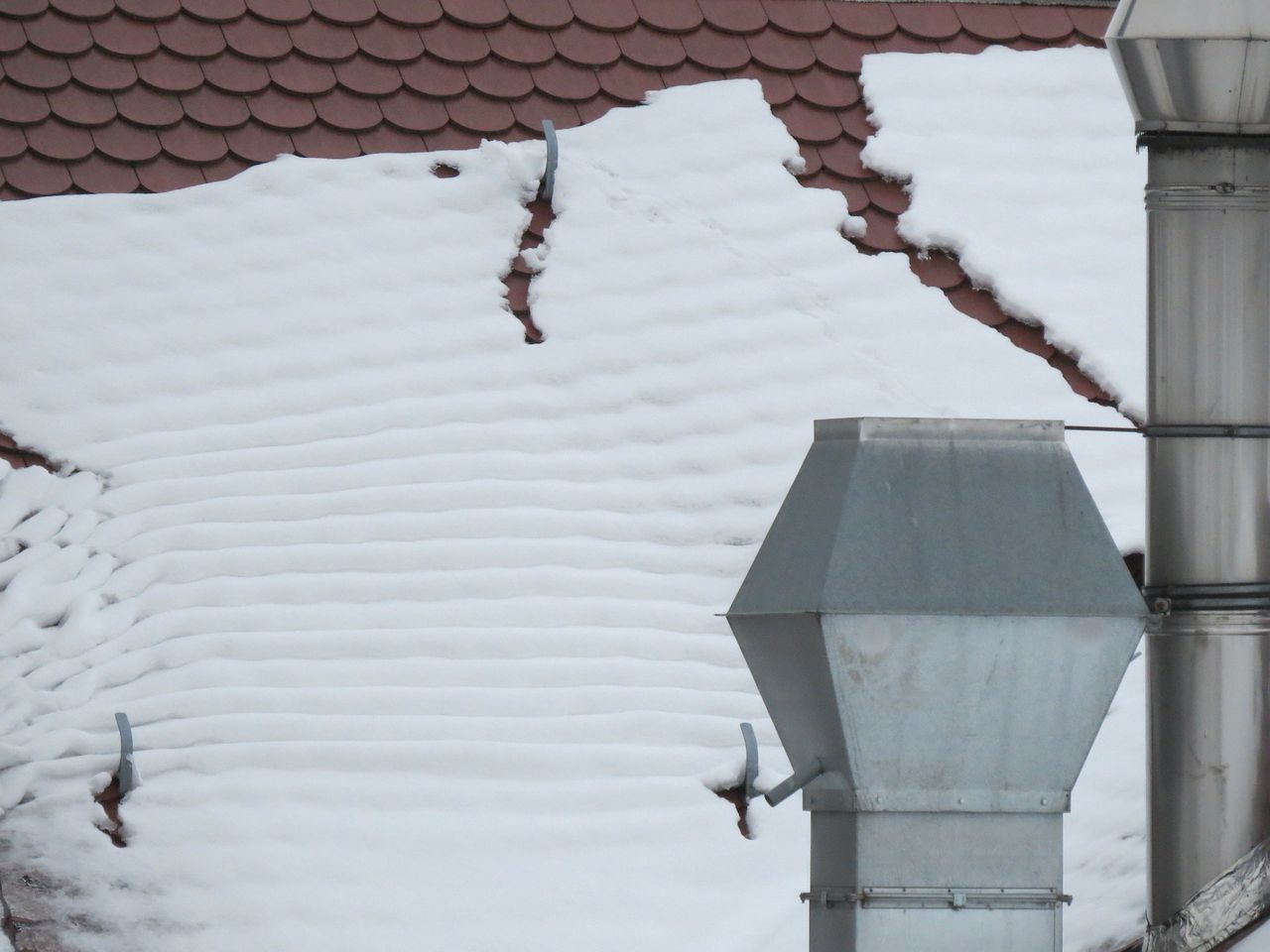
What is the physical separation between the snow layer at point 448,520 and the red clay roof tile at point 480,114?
0.19 meters

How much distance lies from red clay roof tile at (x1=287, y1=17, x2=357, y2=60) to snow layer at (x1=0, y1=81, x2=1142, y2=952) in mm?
462

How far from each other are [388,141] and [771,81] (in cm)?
137

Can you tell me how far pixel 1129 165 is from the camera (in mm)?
6949

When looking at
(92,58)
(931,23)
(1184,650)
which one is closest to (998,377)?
(931,23)

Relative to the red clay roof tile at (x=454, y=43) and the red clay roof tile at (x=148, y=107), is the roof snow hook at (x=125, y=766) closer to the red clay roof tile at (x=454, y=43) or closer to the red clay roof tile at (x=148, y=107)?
the red clay roof tile at (x=148, y=107)

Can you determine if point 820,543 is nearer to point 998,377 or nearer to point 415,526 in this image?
point 415,526

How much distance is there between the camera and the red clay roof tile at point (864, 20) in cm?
710

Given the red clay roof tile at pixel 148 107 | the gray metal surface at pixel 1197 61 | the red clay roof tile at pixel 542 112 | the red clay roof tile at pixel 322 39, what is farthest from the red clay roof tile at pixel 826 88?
the gray metal surface at pixel 1197 61

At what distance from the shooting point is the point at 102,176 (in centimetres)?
633

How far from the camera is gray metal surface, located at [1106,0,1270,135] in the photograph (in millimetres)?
3541

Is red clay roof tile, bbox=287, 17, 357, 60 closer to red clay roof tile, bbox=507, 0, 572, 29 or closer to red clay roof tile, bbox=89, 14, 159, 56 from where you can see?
red clay roof tile, bbox=89, 14, 159, 56

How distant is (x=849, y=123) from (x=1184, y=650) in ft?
11.9

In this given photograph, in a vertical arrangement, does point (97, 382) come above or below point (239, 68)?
below

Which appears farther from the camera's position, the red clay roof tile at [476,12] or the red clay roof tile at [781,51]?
the red clay roof tile at [781,51]
